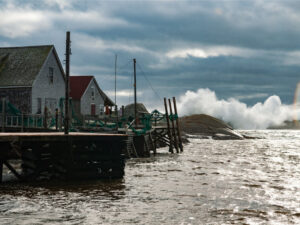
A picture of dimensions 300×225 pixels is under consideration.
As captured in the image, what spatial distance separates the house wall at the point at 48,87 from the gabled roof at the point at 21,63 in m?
0.53

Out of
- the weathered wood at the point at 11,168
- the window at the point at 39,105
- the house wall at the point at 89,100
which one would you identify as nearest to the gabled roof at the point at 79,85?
the house wall at the point at 89,100

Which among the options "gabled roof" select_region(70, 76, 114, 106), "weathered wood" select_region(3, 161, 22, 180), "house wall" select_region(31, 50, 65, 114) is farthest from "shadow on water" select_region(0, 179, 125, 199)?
"gabled roof" select_region(70, 76, 114, 106)

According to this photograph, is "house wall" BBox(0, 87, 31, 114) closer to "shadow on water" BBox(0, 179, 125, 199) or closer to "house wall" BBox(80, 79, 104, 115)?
"house wall" BBox(80, 79, 104, 115)

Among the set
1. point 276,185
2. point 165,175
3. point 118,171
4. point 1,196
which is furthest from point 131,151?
point 1,196

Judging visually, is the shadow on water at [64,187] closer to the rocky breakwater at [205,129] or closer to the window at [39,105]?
the window at [39,105]

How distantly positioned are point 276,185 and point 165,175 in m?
5.04

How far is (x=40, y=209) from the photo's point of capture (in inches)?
443

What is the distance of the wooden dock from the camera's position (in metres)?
15.3

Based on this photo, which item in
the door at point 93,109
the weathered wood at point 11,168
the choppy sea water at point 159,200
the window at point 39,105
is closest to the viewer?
the choppy sea water at point 159,200

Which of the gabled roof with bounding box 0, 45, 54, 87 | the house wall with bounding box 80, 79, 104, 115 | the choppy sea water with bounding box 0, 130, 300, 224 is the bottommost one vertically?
the choppy sea water with bounding box 0, 130, 300, 224

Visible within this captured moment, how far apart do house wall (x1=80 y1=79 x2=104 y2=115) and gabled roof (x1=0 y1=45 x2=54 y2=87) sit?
382 inches

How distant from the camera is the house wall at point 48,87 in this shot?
3481 cm

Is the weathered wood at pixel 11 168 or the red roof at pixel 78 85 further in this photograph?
the red roof at pixel 78 85

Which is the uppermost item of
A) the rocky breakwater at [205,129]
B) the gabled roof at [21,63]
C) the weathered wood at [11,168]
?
the gabled roof at [21,63]
